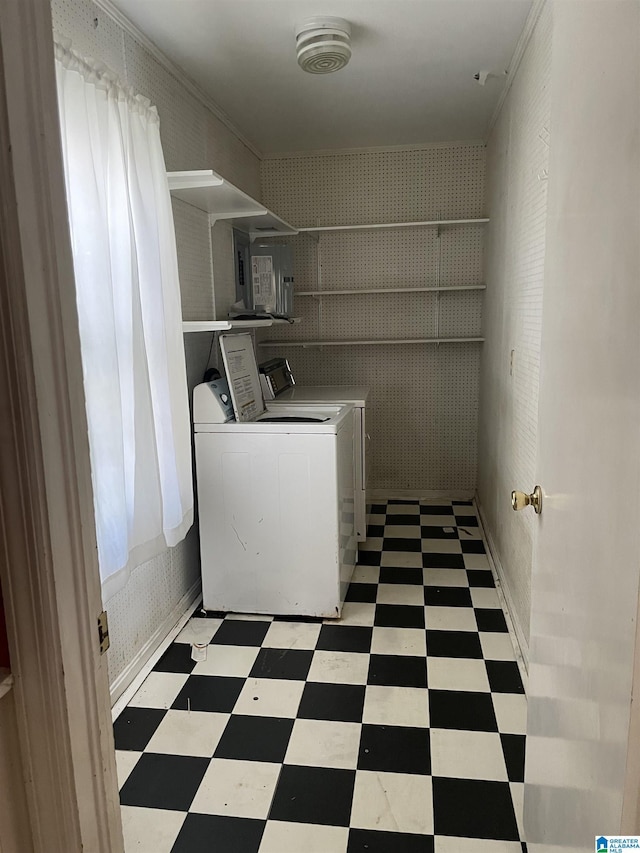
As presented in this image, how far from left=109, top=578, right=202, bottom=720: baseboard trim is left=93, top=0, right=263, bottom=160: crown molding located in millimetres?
2280

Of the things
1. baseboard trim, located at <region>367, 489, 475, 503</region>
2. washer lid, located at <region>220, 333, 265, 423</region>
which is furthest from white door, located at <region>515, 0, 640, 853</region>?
baseboard trim, located at <region>367, 489, 475, 503</region>

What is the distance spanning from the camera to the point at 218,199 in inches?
108

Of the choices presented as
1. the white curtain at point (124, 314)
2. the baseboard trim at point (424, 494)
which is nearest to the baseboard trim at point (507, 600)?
the baseboard trim at point (424, 494)

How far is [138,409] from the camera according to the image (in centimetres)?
207

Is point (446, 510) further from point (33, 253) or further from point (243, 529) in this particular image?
point (33, 253)

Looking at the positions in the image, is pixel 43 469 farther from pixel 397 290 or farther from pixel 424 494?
pixel 424 494

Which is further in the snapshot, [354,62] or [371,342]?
[371,342]

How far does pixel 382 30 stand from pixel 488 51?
0.52m

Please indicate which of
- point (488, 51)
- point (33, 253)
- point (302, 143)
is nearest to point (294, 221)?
point (302, 143)

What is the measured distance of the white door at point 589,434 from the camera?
789 millimetres

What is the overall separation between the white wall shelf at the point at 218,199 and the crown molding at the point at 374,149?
2.39 feet

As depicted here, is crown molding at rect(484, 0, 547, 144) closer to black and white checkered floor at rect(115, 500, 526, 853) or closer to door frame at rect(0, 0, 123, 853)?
door frame at rect(0, 0, 123, 853)

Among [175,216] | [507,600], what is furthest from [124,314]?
[507,600]

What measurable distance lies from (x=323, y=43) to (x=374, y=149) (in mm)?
1796
